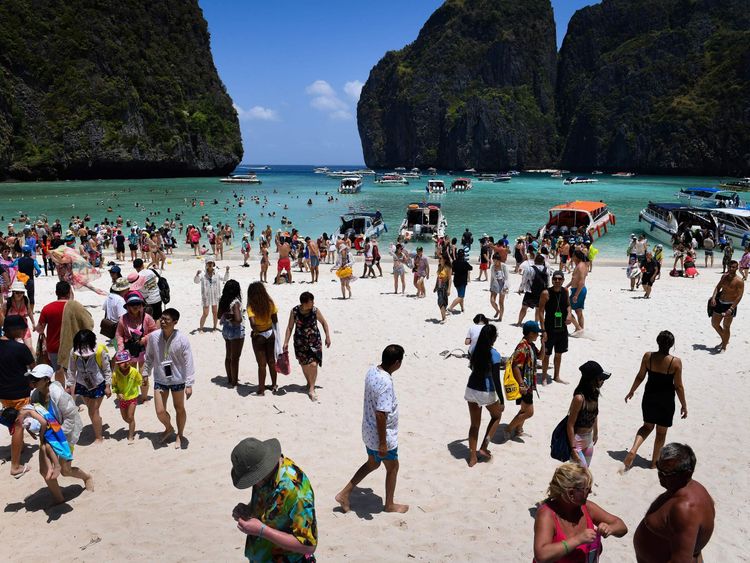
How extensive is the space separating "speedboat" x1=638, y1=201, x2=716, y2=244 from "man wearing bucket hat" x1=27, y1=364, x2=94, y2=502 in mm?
30710

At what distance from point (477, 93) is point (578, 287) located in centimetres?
17546

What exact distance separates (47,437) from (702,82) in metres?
166

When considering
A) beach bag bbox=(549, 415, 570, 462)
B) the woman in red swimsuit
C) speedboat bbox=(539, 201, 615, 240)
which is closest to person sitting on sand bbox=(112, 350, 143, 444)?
beach bag bbox=(549, 415, 570, 462)

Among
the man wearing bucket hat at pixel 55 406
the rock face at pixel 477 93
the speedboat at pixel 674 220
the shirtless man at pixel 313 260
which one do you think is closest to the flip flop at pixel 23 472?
the man wearing bucket hat at pixel 55 406

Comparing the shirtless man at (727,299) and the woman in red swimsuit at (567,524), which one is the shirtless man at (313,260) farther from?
the woman in red swimsuit at (567,524)

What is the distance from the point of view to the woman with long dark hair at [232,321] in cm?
754

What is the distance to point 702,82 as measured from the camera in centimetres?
13850

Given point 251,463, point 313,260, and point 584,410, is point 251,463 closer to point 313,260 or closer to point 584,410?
point 584,410

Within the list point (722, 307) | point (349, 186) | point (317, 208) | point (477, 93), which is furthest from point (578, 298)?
point (477, 93)

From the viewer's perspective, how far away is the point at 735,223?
2941 cm

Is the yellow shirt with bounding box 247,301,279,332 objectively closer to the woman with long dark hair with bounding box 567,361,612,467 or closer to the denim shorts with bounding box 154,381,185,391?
the denim shorts with bounding box 154,381,185,391

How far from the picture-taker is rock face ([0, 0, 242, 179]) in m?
84.6

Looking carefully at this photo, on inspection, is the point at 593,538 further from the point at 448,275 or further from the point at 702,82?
the point at 702,82

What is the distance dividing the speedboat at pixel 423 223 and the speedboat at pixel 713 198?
25.2 metres
